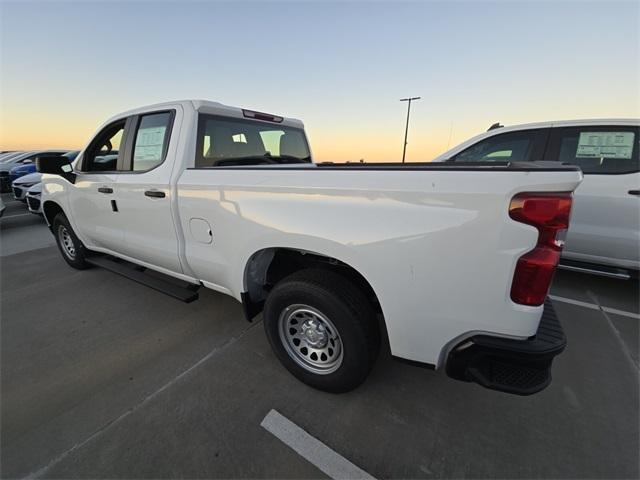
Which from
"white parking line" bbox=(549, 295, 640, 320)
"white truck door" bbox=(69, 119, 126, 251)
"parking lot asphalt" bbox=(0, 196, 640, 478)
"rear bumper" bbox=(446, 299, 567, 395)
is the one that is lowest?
"parking lot asphalt" bbox=(0, 196, 640, 478)

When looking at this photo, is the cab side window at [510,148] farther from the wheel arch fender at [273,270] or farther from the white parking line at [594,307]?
the wheel arch fender at [273,270]

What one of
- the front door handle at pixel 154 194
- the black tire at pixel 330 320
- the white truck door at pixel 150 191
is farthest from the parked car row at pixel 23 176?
the black tire at pixel 330 320

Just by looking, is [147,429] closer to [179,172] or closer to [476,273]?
[179,172]

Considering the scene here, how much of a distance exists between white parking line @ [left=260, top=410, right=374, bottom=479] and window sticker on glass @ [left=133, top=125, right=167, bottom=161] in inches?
90.9

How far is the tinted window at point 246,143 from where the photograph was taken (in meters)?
2.56

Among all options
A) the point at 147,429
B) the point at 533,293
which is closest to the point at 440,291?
the point at 533,293

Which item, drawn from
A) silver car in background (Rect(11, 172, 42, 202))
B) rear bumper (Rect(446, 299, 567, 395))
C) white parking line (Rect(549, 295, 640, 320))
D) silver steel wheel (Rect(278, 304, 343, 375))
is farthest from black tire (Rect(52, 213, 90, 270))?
silver car in background (Rect(11, 172, 42, 202))

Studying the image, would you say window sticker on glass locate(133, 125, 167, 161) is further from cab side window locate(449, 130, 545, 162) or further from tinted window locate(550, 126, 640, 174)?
tinted window locate(550, 126, 640, 174)

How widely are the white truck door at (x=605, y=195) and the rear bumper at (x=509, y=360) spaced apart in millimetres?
2735

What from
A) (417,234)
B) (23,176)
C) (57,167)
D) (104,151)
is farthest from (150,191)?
(23,176)

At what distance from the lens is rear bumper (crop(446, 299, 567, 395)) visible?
140 cm

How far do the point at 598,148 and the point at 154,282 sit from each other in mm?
5190

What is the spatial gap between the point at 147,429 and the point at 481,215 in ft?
7.42

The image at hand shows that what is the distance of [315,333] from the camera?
2.08 m
